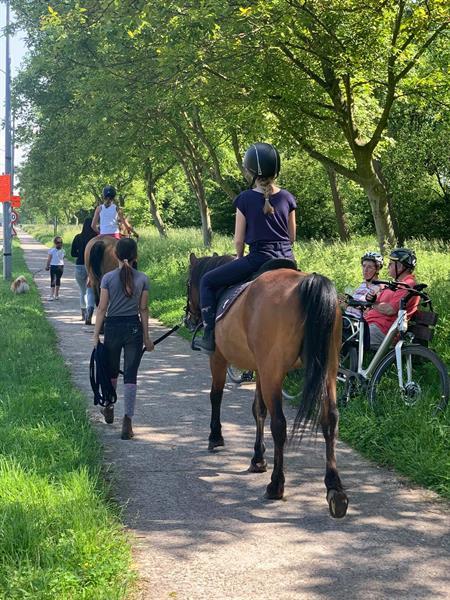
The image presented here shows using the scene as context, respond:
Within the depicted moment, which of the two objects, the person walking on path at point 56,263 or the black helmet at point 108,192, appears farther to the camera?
the person walking on path at point 56,263

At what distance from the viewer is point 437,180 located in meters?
38.1

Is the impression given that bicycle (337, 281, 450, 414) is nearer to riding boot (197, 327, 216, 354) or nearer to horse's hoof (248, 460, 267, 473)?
horse's hoof (248, 460, 267, 473)

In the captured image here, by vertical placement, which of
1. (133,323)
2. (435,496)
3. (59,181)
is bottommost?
(435,496)

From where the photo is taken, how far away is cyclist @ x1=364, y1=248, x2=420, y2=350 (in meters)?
7.44

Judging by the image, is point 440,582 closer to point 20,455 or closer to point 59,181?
point 20,455

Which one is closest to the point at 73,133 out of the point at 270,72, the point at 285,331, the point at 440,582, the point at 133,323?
the point at 270,72

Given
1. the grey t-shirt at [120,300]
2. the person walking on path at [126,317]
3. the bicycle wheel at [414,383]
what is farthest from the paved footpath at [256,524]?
the grey t-shirt at [120,300]

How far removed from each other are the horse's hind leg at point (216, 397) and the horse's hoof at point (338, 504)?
6.07 feet

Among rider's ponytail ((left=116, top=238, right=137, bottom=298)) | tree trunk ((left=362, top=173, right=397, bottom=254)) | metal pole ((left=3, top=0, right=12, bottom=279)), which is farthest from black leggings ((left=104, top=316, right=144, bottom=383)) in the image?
metal pole ((left=3, top=0, right=12, bottom=279))

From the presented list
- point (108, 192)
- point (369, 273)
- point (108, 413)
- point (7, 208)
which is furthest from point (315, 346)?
point (7, 208)

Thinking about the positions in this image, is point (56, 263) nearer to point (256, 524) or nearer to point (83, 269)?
point (83, 269)

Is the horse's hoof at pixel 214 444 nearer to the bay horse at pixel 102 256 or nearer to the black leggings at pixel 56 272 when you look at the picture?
the bay horse at pixel 102 256

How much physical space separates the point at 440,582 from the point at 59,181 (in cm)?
2889

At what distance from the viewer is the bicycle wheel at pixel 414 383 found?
21.5 feet
